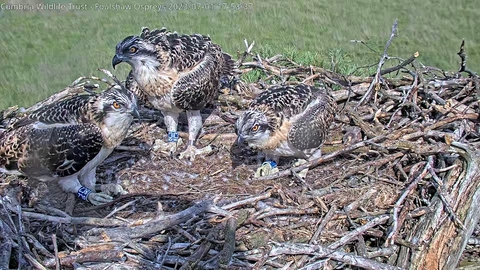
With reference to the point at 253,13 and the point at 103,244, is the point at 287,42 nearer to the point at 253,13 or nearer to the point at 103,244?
the point at 253,13

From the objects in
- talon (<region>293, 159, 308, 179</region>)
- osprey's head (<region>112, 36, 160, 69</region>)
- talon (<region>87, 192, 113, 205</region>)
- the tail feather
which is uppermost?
osprey's head (<region>112, 36, 160, 69</region>)

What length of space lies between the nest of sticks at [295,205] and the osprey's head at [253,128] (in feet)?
1.31

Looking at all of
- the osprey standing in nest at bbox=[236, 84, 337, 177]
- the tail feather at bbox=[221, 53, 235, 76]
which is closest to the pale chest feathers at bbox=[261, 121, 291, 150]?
the osprey standing in nest at bbox=[236, 84, 337, 177]

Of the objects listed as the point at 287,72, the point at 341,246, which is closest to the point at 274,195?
the point at 341,246

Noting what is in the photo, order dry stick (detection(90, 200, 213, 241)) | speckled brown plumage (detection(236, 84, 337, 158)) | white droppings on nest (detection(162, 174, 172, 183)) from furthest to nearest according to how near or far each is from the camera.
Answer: white droppings on nest (detection(162, 174, 172, 183)) → speckled brown plumage (detection(236, 84, 337, 158)) → dry stick (detection(90, 200, 213, 241))

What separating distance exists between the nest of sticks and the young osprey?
1.04ft

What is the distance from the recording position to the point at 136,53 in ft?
17.5

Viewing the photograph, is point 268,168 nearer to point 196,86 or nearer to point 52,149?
point 196,86

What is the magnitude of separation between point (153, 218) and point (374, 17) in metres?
8.76

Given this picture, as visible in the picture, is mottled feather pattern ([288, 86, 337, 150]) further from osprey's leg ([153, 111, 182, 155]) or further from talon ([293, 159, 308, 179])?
osprey's leg ([153, 111, 182, 155])

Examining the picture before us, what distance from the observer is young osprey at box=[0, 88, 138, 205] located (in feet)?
15.9

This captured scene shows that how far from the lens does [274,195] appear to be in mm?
4898

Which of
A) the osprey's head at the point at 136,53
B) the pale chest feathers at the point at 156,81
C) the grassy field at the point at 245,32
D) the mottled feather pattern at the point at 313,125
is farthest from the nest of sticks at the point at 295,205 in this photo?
the grassy field at the point at 245,32

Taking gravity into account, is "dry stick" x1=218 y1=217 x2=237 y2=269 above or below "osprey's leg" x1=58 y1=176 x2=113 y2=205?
above
